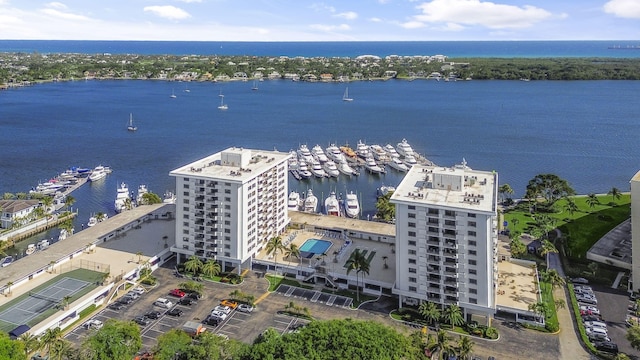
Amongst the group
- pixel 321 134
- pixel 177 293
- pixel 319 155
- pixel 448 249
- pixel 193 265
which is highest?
pixel 321 134

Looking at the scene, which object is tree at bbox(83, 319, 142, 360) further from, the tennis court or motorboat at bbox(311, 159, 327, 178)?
motorboat at bbox(311, 159, 327, 178)

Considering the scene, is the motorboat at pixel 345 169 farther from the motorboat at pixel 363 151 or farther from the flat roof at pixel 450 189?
the flat roof at pixel 450 189

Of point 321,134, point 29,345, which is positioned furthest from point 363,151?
point 29,345

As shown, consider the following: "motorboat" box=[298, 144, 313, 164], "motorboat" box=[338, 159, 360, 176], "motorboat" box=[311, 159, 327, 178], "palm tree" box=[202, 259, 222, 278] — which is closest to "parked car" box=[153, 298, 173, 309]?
"palm tree" box=[202, 259, 222, 278]

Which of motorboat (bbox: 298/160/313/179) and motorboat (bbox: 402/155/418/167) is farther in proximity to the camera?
motorboat (bbox: 402/155/418/167)

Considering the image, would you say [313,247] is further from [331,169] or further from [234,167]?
[331,169]

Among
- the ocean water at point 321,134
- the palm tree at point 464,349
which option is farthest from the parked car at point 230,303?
the ocean water at point 321,134
